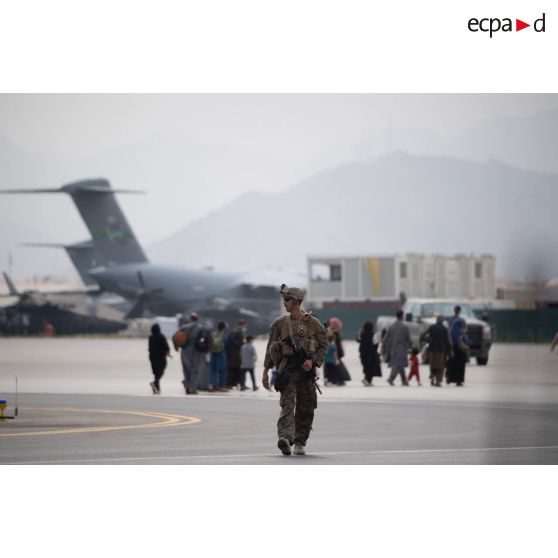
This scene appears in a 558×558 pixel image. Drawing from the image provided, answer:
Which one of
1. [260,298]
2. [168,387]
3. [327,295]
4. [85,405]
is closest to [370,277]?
[327,295]

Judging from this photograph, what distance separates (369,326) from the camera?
28.8 m

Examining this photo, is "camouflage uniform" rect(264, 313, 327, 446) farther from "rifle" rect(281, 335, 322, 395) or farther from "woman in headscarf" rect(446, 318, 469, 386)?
"woman in headscarf" rect(446, 318, 469, 386)

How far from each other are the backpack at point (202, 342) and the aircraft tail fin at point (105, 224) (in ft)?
251

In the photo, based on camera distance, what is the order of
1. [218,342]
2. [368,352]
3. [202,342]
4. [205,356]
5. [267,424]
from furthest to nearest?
[368,352], [218,342], [205,356], [202,342], [267,424]

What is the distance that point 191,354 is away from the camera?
1016 inches

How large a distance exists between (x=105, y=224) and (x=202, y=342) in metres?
80.3

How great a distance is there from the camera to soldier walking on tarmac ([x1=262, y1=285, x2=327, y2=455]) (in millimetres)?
13531

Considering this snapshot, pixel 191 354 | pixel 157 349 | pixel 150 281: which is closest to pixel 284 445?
pixel 191 354

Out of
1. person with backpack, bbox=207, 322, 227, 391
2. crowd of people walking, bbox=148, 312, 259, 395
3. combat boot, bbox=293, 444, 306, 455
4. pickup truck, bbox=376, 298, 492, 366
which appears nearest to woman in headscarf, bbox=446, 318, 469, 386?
crowd of people walking, bbox=148, 312, 259, 395

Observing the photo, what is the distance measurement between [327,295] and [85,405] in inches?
2243

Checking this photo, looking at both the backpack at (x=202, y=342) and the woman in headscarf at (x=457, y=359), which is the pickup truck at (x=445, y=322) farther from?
the backpack at (x=202, y=342)
